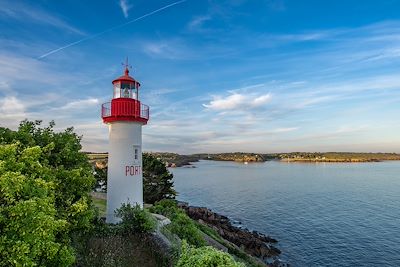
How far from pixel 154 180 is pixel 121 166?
80.4 ft

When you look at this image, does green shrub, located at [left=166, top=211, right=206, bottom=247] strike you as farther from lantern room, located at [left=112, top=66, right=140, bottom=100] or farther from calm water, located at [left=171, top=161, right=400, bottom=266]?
calm water, located at [left=171, top=161, right=400, bottom=266]

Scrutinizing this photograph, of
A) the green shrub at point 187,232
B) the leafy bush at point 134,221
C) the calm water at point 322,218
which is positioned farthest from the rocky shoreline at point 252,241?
the leafy bush at point 134,221

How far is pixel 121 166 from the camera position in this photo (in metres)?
16.2

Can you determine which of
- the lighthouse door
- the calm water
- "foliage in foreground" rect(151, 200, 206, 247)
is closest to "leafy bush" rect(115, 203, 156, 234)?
the lighthouse door

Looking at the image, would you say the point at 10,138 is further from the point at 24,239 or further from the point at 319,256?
the point at 319,256

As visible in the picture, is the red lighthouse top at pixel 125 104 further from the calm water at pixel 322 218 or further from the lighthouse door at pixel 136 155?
the calm water at pixel 322 218

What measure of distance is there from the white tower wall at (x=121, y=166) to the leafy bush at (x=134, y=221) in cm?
97

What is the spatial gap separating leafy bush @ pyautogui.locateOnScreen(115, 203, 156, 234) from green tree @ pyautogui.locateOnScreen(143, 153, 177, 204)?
78.5 feet

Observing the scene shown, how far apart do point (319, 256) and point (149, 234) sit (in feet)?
69.6

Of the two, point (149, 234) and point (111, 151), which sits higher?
point (111, 151)

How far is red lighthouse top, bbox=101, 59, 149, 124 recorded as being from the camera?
1609 cm

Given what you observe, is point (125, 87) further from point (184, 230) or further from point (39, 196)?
point (184, 230)

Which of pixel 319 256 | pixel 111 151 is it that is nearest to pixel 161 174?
pixel 319 256

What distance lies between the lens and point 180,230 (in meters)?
20.0
